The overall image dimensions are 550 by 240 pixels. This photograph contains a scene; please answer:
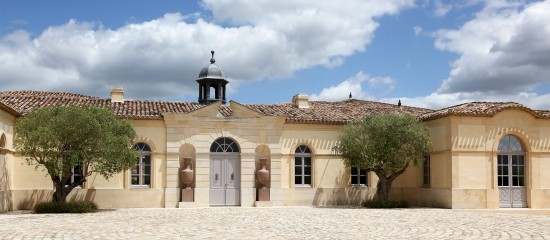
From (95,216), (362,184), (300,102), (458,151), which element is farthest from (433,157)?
(95,216)

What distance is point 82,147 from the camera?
67.9 feet

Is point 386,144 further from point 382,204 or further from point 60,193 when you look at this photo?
point 60,193

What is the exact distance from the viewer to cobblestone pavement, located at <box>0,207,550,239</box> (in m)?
13.6

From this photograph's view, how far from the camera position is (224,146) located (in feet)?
81.4

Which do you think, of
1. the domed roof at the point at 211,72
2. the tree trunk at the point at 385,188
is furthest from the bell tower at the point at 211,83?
the tree trunk at the point at 385,188

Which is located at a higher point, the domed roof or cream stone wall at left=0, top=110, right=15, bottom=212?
the domed roof

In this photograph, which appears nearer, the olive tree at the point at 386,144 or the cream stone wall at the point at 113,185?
the cream stone wall at the point at 113,185

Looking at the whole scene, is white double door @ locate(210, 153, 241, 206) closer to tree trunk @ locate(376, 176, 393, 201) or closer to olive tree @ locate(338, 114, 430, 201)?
olive tree @ locate(338, 114, 430, 201)

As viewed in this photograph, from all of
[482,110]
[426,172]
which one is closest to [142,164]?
[426,172]

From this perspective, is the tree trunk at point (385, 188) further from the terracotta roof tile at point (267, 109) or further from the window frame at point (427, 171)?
the terracotta roof tile at point (267, 109)

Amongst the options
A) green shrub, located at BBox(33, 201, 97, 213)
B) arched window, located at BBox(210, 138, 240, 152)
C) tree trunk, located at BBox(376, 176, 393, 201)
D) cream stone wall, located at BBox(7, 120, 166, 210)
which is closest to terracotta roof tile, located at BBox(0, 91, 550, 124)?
cream stone wall, located at BBox(7, 120, 166, 210)

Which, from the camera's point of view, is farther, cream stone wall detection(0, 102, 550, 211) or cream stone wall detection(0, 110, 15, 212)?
cream stone wall detection(0, 102, 550, 211)

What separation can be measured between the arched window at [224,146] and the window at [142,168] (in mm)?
2486

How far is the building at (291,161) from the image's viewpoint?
23500mm
